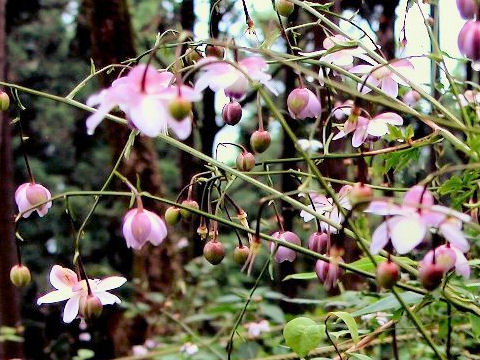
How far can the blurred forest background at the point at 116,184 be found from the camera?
9.23 feet

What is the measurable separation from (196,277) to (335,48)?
9.38ft

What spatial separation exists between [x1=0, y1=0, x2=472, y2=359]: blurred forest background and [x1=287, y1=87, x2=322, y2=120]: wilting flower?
0.27ft

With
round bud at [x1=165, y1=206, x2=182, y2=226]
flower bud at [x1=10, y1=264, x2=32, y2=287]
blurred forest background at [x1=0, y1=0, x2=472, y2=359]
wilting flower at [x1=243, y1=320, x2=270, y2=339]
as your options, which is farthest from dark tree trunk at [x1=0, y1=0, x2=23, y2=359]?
round bud at [x1=165, y1=206, x2=182, y2=226]

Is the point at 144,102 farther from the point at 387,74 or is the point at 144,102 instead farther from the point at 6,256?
the point at 6,256

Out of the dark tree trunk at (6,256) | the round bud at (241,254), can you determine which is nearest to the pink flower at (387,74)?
the round bud at (241,254)

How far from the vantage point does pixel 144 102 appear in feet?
2.27

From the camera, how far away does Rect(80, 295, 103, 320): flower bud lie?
0.87 m

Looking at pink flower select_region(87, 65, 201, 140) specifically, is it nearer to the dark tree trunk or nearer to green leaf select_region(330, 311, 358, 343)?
green leaf select_region(330, 311, 358, 343)

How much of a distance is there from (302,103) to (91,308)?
1.14 feet

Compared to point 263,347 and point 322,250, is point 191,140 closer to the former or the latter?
point 263,347

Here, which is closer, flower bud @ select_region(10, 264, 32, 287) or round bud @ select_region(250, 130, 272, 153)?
round bud @ select_region(250, 130, 272, 153)

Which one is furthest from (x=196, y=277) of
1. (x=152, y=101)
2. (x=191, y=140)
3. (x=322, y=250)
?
(x=152, y=101)

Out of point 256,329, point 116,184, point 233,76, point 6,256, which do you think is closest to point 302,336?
point 233,76

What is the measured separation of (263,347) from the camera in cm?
256
